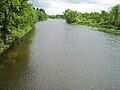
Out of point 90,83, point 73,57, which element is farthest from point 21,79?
point 73,57

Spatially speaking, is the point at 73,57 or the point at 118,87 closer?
the point at 118,87

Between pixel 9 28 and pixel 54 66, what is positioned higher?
pixel 9 28

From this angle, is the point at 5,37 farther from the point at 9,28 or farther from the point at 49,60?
the point at 49,60

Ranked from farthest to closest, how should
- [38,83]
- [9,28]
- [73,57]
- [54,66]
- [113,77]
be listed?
[9,28] → [73,57] → [54,66] → [113,77] → [38,83]

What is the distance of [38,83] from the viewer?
3078 cm

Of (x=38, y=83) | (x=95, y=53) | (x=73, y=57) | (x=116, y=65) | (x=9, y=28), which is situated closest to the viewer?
(x=38, y=83)

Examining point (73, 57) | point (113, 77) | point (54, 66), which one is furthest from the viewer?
point (73, 57)

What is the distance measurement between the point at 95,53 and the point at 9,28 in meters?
22.2

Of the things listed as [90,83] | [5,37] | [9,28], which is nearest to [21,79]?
[90,83]

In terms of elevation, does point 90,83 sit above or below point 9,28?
below

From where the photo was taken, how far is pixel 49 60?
43219 millimetres

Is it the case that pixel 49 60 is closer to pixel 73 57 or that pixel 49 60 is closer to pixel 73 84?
pixel 73 57

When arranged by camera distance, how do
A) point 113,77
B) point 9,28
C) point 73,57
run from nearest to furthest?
point 113,77
point 73,57
point 9,28

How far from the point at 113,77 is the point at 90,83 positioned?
5.08 meters
